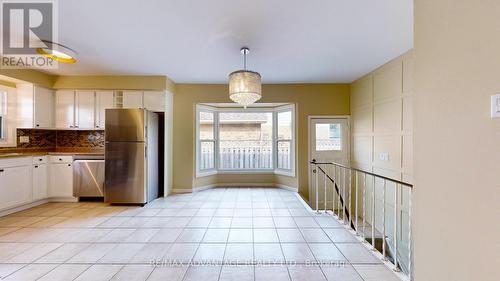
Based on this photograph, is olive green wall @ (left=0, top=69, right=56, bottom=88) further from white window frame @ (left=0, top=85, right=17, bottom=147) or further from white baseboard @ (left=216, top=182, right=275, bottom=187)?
white baseboard @ (left=216, top=182, right=275, bottom=187)

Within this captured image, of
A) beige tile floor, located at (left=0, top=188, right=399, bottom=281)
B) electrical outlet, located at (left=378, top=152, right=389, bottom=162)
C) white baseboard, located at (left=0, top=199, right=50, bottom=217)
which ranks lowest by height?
beige tile floor, located at (left=0, top=188, right=399, bottom=281)

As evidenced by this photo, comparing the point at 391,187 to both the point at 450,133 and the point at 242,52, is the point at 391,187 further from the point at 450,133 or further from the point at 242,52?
the point at 242,52

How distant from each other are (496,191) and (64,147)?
638 centimetres

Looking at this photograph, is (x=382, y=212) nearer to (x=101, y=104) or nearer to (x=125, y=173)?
(x=125, y=173)

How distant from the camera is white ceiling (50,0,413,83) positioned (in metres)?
2.24

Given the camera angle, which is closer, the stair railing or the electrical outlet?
the stair railing

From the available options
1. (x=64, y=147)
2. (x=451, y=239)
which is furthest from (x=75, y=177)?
(x=451, y=239)

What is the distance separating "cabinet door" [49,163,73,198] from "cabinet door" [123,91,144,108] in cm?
158

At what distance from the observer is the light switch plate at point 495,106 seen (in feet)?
3.24

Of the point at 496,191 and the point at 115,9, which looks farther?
the point at 115,9

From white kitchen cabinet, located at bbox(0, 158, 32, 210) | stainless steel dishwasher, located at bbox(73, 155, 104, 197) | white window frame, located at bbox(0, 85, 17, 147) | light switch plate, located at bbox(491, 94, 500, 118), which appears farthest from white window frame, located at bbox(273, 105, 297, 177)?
white window frame, located at bbox(0, 85, 17, 147)

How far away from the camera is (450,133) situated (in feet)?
4.00

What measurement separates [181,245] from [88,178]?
9.41 ft

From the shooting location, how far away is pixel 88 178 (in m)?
4.27
